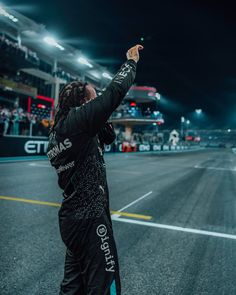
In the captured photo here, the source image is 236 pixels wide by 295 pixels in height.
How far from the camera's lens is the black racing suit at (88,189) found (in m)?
1.54

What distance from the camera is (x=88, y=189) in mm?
1623

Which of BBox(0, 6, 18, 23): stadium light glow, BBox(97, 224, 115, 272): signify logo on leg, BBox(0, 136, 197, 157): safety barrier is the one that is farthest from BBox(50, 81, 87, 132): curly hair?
BBox(0, 6, 18, 23): stadium light glow

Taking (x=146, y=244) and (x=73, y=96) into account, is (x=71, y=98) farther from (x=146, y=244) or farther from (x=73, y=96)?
(x=146, y=244)

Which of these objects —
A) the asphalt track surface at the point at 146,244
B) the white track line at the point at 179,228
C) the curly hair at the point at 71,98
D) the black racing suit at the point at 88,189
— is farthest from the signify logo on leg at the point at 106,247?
the white track line at the point at 179,228

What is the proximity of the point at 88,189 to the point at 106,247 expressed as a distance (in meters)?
0.38

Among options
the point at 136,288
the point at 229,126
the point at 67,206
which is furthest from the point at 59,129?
the point at 229,126

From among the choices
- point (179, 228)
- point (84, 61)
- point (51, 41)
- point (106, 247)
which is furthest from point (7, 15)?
point (106, 247)

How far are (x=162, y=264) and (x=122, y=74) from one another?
2.22 m

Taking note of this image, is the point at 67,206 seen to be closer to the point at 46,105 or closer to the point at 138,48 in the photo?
the point at 138,48

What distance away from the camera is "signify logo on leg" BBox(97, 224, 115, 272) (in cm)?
157

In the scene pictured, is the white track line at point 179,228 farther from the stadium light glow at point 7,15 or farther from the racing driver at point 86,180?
the stadium light glow at point 7,15

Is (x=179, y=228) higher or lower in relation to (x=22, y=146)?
lower

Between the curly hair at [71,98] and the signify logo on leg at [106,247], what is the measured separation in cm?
77

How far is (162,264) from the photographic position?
112 inches
